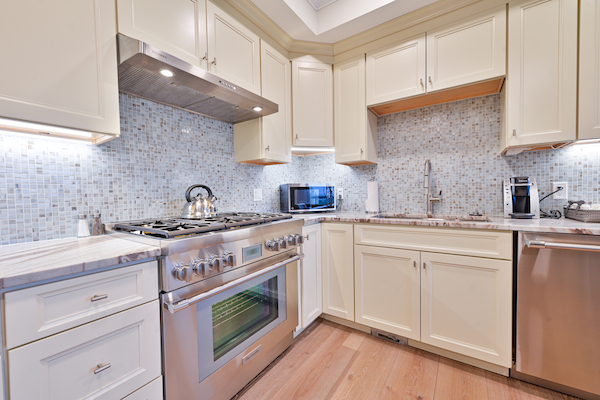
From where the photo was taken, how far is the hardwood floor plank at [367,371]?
1441 mm

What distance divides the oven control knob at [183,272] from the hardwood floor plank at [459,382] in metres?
1.47

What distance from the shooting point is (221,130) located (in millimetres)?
2090

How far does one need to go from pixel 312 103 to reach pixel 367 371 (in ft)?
7.10

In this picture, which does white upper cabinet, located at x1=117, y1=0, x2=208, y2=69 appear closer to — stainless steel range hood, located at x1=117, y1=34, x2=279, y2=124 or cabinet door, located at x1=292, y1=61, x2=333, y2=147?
stainless steel range hood, located at x1=117, y1=34, x2=279, y2=124

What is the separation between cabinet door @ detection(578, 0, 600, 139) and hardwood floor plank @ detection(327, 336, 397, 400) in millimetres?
1862

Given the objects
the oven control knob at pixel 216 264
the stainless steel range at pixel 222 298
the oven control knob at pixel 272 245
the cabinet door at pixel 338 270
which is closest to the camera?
the stainless steel range at pixel 222 298

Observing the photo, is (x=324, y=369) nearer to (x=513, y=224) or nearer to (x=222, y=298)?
(x=222, y=298)

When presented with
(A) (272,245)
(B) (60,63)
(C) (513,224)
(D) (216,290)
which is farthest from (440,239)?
(B) (60,63)

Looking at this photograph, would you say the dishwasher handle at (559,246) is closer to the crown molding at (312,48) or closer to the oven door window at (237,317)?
the oven door window at (237,317)

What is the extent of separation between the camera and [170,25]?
54.8 inches

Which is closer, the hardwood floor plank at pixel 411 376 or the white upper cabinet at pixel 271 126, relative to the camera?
the hardwood floor plank at pixel 411 376

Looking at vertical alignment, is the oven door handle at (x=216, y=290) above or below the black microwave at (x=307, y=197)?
below

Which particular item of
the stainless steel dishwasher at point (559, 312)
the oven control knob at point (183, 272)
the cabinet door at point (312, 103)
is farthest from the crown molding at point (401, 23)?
the oven control knob at point (183, 272)

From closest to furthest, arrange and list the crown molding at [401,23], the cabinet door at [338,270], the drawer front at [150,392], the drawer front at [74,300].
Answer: the drawer front at [74,300], the drawer front at [150,392], the crown molding at [401,23], the cabinet door at [338,270]
